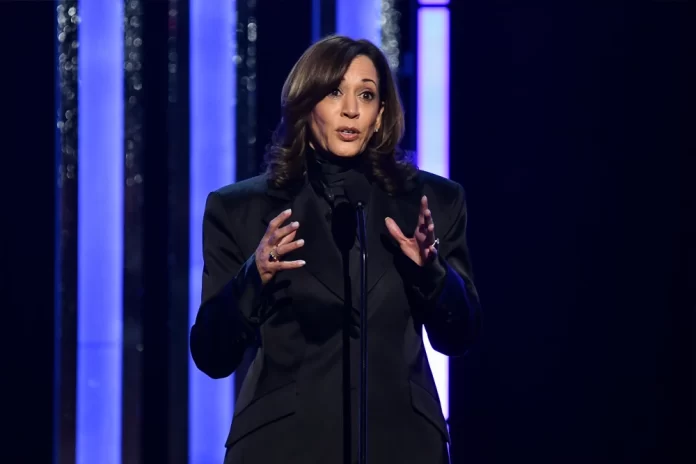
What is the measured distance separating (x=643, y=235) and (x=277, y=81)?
130 centimetres

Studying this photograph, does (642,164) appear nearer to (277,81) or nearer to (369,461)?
(277,81)

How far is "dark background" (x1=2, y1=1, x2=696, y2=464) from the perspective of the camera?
2.95m

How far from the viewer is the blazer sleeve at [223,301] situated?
1.49m

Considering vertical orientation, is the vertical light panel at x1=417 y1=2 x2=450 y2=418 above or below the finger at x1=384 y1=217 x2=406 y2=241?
above

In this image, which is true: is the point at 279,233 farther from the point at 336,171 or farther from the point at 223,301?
the point at 336,171

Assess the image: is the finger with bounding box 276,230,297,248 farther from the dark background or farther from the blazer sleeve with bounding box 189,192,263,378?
the dark background

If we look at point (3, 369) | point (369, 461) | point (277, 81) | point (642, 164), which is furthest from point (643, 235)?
point (3, 369)

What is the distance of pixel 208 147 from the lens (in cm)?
284

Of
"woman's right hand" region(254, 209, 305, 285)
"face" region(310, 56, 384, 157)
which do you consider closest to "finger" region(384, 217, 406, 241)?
"woman's right hand" region(254, 209, 305, 285)

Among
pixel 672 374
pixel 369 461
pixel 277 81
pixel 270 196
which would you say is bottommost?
pixel 672 374

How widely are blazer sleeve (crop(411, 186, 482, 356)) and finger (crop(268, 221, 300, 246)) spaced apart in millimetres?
251

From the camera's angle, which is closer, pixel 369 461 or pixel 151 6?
pixel 369 461

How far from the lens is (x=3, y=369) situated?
2818 millimetres

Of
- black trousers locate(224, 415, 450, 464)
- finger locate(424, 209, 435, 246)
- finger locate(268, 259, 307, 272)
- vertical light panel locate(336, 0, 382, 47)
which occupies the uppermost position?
vertical light panel locate(336, 0, 382, 47)
